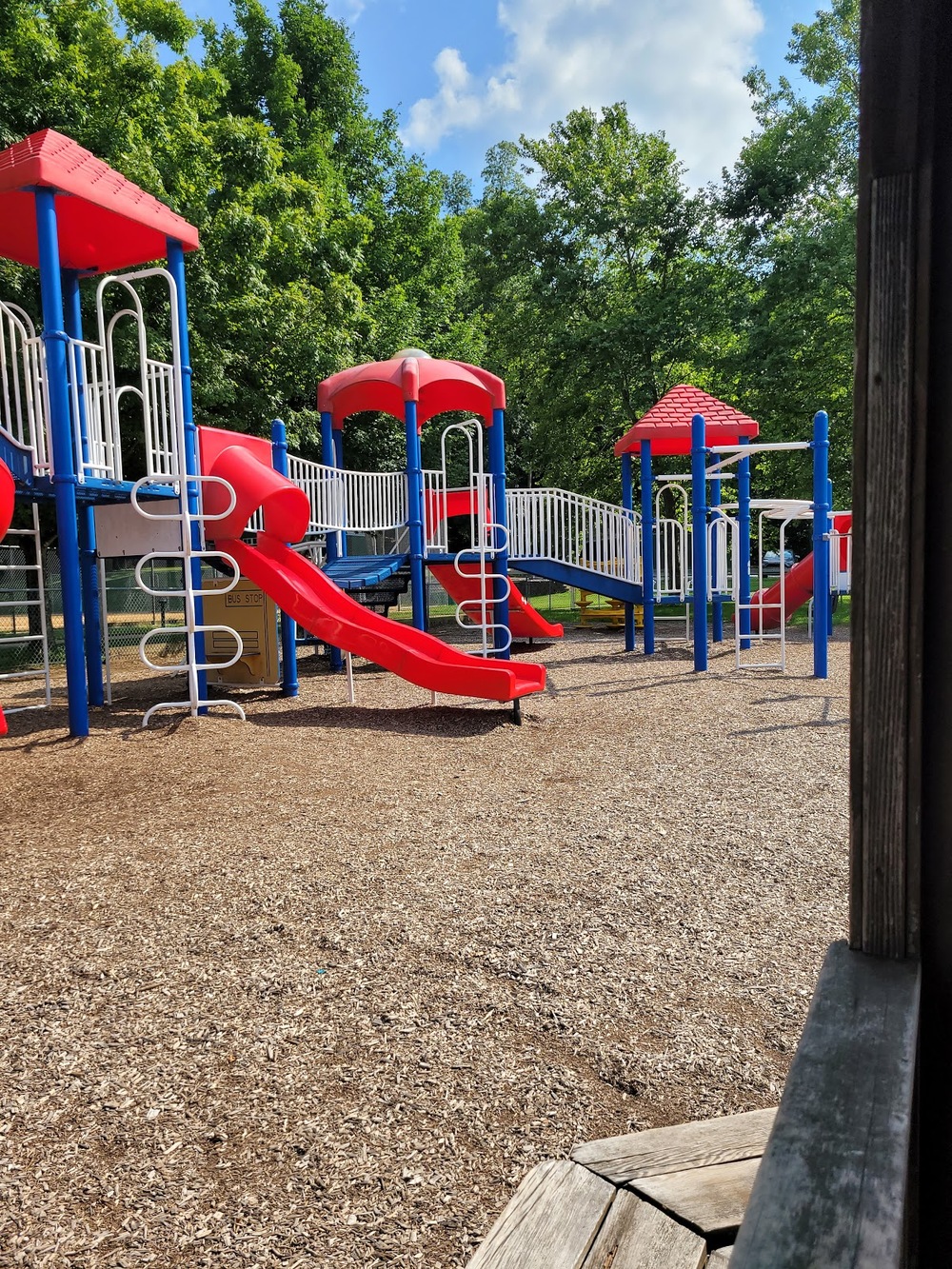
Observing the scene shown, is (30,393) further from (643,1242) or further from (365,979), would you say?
(643,1242)

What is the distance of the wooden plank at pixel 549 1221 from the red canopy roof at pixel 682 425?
41.2 feet

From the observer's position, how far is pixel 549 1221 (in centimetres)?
149

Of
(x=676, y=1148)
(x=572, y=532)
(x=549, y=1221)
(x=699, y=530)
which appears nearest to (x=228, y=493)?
(x=699, y=530)

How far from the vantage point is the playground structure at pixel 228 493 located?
269 inches

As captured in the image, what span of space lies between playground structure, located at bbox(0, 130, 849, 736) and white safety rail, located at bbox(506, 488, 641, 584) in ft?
0.11

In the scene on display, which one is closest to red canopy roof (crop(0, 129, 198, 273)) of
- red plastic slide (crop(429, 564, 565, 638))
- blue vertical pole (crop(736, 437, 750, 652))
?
red plastic slide (crop(429, 564, 565, 638))

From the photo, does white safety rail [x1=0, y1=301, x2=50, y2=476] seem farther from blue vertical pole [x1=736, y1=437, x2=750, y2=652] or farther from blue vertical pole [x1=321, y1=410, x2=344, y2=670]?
blue vertical pole [x1=736, y1=437, x2=750, y2=652]

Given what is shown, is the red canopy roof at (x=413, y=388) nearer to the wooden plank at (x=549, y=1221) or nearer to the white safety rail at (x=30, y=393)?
the white safety rail at (x=30, y=393)

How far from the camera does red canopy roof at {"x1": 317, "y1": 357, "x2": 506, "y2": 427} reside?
11719 mm

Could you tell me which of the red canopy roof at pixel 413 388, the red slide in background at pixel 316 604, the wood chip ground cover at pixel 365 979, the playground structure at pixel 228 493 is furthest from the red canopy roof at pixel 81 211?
the wood chip ground cover at pixel 365 979

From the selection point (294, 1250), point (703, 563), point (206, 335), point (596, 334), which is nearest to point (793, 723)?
point (703, 563)

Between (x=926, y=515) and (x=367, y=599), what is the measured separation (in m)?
12.4

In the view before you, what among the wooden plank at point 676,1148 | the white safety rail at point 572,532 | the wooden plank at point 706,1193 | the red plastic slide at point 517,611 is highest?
the white safety rail at point 572,532

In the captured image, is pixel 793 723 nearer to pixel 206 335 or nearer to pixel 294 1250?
pixel 294 1250
